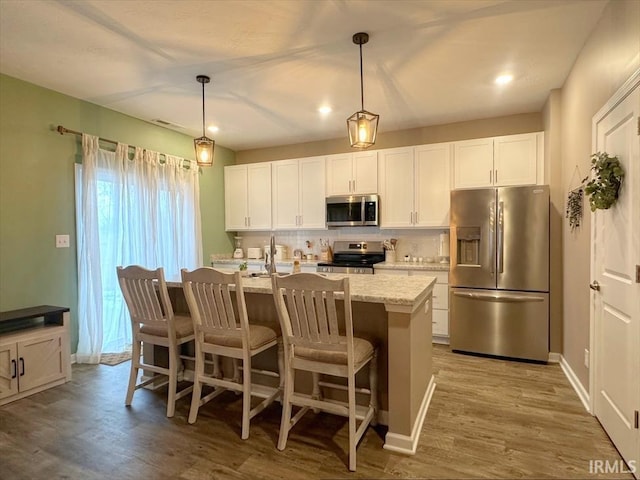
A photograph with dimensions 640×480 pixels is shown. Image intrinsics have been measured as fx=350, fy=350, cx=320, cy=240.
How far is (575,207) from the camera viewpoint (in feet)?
9.43

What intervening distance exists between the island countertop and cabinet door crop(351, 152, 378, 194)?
216 cm

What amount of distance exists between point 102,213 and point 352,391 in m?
3.36

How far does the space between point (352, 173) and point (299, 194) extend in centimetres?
85

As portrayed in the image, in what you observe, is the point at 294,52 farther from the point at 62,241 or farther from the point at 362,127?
the point at 62,241

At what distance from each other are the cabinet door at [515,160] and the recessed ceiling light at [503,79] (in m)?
0.80

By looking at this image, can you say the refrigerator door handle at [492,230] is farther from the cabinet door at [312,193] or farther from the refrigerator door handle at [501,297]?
the cabinet door at [312,193]

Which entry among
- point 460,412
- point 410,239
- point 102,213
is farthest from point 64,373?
point 410,239

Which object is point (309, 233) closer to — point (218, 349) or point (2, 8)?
point (218, 349)

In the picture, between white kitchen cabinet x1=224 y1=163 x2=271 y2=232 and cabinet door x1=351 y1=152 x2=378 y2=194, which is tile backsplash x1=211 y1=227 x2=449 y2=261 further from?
cabinet door x1=351 y1=152 x2=378 y2=194

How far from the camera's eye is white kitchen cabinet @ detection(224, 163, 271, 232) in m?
5.37

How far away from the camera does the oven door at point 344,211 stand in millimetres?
4668

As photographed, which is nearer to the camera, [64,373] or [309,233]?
[64,373]

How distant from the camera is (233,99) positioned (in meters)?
3.70

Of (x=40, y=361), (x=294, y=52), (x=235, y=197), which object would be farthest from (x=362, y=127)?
(x=235, y=197)
